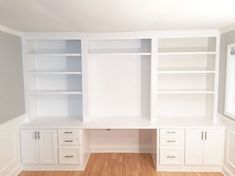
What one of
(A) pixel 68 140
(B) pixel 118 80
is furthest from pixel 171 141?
(A) pixel 68 140

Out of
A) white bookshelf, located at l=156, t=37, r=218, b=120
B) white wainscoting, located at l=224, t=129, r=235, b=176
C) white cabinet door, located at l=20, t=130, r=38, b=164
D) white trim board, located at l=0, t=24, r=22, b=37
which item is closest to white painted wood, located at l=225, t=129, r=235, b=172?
white wainscoting, located at l=224, t=129, r=235, b=176

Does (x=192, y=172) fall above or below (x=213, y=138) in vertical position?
below

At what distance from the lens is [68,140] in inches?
137

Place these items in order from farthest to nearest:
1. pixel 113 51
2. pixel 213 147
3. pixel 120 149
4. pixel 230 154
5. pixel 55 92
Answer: pixel 120 149, pixel 113 51, pixel 55 92, pixel 213 147, pixel 230 154

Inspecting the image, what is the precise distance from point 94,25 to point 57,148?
6.67 feet

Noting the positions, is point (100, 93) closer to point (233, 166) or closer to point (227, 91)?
→ point (227, 91)

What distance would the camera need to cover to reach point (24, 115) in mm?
3672

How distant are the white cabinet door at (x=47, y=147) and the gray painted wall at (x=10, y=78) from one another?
56 centimetres

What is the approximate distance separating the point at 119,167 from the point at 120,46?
2.14m

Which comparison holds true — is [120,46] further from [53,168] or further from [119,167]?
[53,168]

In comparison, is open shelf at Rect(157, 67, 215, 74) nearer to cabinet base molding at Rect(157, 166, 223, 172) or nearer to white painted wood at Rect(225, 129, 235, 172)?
white painted wood at Rect(225, 129, 235, 172)

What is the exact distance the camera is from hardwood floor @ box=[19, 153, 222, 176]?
3412 millimetres

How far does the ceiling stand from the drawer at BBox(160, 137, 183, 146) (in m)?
1.75

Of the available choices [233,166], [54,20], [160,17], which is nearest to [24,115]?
[54,20]
